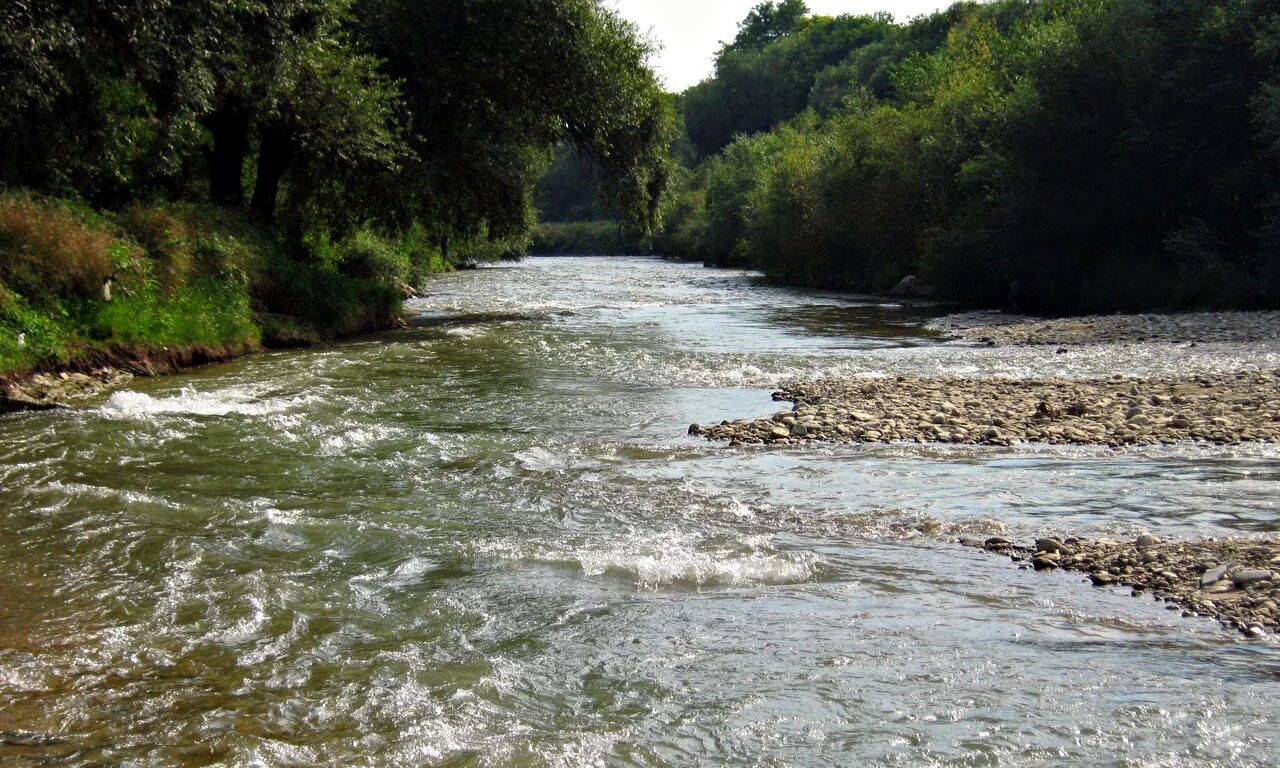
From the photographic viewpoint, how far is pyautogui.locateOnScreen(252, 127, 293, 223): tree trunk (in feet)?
86.0

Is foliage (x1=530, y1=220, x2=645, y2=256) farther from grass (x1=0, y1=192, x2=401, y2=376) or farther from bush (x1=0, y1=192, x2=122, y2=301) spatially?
bush (x1=0, y1=192, x2=122, y2=301)

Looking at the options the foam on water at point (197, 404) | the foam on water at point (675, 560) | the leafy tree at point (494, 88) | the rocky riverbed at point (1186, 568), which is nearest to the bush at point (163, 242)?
the foam on water at point (197, 404)

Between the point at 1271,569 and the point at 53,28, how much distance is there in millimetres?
14950

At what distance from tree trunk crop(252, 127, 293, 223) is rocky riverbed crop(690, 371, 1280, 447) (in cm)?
1535

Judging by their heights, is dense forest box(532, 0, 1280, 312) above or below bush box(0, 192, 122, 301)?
above

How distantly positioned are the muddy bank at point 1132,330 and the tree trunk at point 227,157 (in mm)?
16973

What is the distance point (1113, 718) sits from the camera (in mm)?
5445

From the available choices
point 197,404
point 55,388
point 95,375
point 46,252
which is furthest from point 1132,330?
point 46,252

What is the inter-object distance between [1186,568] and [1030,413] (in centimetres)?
646

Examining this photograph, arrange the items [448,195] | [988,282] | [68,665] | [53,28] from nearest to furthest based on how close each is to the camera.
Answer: [68,665]
[53,28]
[448,195]
[988,282]

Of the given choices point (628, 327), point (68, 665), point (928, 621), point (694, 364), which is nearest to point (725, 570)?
point (928, 621)

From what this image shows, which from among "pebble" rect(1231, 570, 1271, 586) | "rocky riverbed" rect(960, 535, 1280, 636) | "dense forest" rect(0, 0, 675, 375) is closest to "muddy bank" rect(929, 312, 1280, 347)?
"dense forest" rect(0, 0, 675, 375)

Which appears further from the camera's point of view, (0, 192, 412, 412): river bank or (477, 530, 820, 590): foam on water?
(0, 192, 412, 412): river bank

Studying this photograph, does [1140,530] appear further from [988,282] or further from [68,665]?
[988,282]
